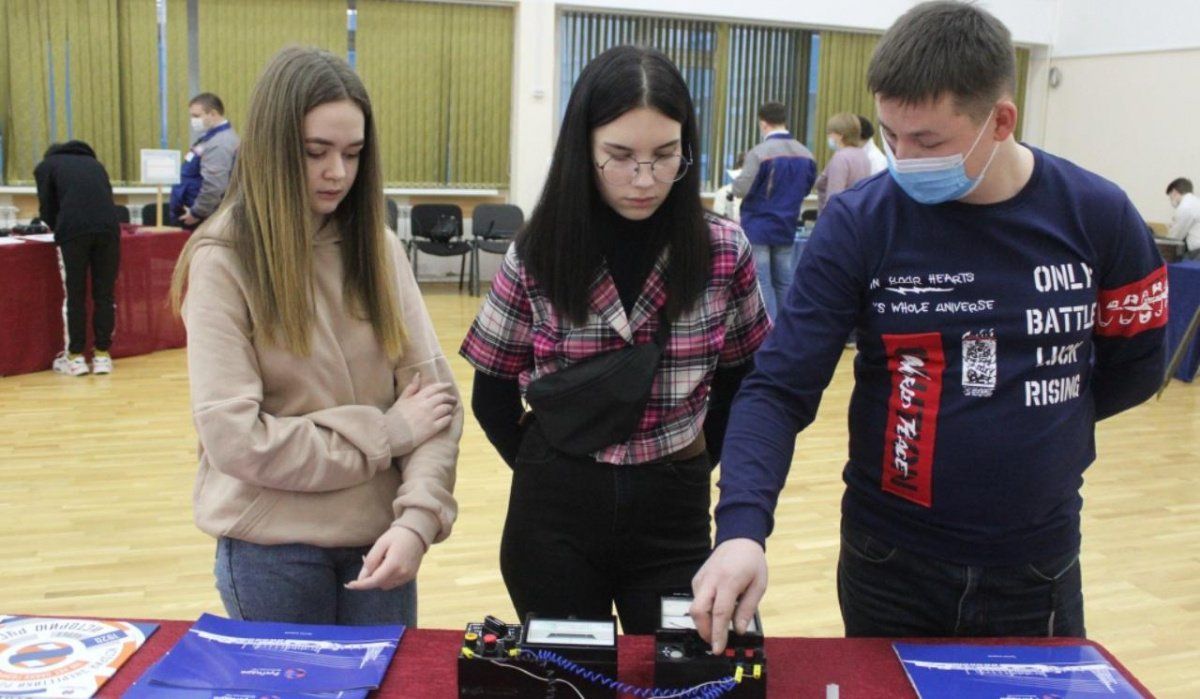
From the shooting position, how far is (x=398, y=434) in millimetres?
1482

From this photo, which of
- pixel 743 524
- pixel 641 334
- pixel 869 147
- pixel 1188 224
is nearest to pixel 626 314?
pixel 641 334

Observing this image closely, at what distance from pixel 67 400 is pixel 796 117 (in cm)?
718

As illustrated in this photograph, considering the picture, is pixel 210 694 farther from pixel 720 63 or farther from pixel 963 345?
pixel 720 63

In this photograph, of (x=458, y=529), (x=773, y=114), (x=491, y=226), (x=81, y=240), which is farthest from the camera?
(x=491, y=226)

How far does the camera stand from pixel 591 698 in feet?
3.58

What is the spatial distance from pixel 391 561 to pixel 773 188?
551 cm

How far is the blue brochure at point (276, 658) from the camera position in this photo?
1.13m

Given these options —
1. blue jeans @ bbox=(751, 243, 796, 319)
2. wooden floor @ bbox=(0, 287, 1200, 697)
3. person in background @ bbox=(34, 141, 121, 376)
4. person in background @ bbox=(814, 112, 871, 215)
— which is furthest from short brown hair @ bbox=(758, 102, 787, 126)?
person in background @ bbox=(34, 141, 121, 376)

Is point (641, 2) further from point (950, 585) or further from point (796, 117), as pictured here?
point (950, 585)

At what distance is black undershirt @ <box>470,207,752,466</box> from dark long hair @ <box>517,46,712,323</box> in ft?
0.07

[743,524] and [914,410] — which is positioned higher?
[914,410]

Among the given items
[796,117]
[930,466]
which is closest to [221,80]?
[796,117]

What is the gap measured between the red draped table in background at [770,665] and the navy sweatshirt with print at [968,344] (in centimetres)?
17

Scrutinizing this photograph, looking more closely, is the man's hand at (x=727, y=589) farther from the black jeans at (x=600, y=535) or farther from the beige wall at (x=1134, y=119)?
the beige wall at (x=1134, y=119)
